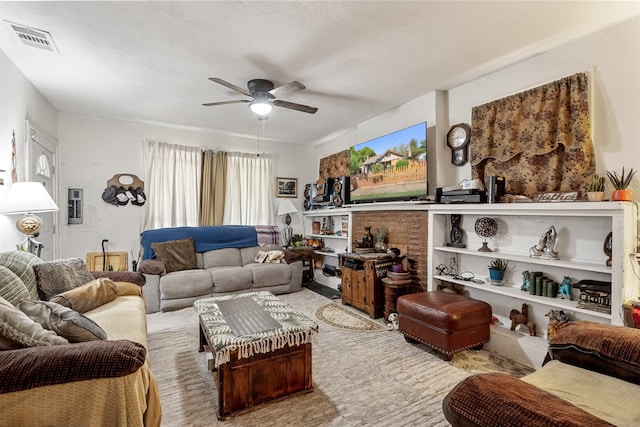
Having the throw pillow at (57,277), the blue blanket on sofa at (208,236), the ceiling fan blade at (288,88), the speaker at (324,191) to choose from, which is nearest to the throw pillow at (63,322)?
the throw pillow at (57,277)

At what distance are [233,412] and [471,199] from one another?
2.58 metres

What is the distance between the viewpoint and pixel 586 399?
1206 mm

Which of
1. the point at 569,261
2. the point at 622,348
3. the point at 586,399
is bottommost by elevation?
the point at 586,399

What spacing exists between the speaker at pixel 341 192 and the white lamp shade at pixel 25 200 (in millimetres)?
3495

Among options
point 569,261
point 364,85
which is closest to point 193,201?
point 364,85

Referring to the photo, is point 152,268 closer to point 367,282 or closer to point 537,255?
point 367,282

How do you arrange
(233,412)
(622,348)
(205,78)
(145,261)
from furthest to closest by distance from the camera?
(145,261)
(205,78)
(233,412)
(622,348)

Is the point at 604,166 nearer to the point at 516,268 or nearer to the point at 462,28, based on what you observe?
the point at 516,268

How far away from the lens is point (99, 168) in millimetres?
4355

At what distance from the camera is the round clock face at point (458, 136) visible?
3.15 m

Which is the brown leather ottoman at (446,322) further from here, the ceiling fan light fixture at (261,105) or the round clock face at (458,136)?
the ceiling fan light fixture at (261,105)

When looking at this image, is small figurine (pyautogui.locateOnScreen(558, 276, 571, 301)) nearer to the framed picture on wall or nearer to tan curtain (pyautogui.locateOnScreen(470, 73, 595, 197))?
tan curtain (pyautogui.locateOnScreen(470, 73, 595, 197))

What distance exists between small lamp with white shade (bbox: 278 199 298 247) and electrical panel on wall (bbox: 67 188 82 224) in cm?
301

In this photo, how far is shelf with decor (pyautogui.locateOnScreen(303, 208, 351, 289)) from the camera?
4.80 m
